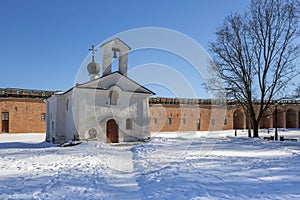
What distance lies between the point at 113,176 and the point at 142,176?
84 centimetres

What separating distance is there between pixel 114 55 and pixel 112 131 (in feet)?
20.7

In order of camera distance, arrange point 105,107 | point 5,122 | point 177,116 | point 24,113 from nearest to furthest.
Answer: point 105,107, point 5,122, point 24,113, point 177,116

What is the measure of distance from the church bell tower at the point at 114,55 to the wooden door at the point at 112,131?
395 cm

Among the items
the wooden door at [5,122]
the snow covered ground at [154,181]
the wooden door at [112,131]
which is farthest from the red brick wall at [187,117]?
the snow covered ground at [154,181]

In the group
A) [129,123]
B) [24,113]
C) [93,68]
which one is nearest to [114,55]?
[93,68]

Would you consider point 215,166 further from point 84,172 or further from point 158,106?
point 158,106

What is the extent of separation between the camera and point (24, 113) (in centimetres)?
3183

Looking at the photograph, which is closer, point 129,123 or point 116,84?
point 116,84

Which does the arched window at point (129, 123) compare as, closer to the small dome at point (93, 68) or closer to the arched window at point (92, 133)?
the arched window at point (92, 133)

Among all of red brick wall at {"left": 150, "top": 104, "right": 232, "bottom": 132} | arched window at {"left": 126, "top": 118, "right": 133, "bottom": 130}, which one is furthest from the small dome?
red brick wall at {"left": 150, "top": 104, "right": 232, "bottom": 132}

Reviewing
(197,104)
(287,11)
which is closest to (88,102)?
(287,11)

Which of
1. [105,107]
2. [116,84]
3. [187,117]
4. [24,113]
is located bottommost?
[187,117]

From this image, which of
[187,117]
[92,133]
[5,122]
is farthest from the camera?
[187,117]

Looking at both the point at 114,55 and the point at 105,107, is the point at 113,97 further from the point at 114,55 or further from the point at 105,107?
the point at 114,55
